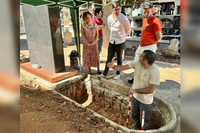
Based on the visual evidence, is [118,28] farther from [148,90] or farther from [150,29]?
[148,90]

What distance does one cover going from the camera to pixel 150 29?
319cm

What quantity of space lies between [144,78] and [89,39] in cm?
247

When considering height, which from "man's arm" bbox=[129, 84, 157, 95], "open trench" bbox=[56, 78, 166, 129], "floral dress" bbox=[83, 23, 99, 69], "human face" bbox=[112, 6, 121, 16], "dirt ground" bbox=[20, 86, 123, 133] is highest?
"human face" bbox=[112, 6, 121, 16]

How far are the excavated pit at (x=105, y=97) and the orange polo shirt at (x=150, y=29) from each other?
1331 millimetres

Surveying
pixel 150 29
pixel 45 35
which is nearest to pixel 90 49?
pixel 45 35

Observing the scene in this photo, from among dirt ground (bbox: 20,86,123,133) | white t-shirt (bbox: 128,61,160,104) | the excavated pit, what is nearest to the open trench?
the excavated pit

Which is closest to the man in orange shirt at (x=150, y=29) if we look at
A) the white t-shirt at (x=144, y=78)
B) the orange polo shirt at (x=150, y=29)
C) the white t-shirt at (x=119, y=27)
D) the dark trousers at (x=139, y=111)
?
the orange polo shirt at (x=150, y=29)

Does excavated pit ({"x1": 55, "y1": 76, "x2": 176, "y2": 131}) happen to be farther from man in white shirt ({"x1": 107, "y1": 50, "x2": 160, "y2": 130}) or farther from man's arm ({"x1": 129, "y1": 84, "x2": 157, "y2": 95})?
man's arm ({"x1": 129, "y1": 84, "x2": 157, "y2": 95})

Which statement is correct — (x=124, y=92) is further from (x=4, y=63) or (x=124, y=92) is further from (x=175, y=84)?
(x=4, y=63)

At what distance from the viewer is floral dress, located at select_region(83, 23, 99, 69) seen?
170 inches

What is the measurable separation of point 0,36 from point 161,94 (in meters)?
3.84

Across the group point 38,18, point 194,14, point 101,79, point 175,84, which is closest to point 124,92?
point 101,79

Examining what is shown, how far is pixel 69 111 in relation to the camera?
115 inches

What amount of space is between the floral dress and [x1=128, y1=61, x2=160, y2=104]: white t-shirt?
2.03 m
